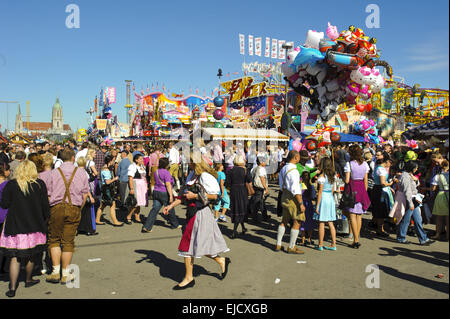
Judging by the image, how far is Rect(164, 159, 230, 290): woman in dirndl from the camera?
4.53m

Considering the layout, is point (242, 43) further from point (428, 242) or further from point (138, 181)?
point (428, 242)

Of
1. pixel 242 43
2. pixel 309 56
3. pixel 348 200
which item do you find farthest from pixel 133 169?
pixel 242 43

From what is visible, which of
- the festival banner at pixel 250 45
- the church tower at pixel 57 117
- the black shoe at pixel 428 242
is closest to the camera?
the black shoe at pixel 428 242

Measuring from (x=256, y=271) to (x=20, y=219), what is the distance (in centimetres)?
332

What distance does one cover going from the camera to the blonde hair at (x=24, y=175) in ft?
14.2

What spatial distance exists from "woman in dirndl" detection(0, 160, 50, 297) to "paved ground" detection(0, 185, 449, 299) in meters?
0.51

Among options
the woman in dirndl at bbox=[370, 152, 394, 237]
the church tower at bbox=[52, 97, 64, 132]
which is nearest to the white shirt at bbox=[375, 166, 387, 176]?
the woman in dirndl at bbox=[370, 152, 394, 237]

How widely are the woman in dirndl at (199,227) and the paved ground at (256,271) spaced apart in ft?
1.34

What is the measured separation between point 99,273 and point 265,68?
32199mm

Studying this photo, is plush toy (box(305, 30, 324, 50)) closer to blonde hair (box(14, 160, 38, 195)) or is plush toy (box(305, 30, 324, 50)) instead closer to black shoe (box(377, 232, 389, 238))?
black shoe (box(377, 232, 389, 238))

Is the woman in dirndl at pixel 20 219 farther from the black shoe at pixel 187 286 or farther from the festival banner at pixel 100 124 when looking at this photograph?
the festival banner at pixel 100 124

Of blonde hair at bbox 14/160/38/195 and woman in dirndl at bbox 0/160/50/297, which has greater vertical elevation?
blonde hair at bbox 14/160/38/195

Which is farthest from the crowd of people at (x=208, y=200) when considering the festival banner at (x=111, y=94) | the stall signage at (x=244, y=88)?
the festival banner at (x=111, y=94)
